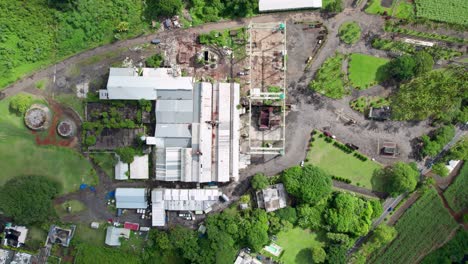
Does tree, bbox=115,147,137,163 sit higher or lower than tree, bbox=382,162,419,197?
higher

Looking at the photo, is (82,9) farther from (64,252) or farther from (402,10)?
(402,10)

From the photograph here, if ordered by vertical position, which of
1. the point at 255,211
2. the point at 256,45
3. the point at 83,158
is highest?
the point at 256,45

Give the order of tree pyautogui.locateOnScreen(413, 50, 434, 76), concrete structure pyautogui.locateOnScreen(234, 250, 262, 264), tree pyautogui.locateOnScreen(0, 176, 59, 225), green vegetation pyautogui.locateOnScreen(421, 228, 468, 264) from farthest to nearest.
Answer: concrete structure pyautogui.locateOnScreen(234, 250, 262, 264) < green vegetation pyautogui.locateOnScreen(421, 228, 468, 264) < tree pyautogui.locateOnScreen(413, 50, 434, 76) < tree pyautogui.locateOnScreen(0, 176, 59, 225)

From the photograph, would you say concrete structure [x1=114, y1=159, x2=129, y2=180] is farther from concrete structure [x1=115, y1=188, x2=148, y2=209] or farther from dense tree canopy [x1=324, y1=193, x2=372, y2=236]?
dense tree canopy [x1=324, y1=193, x2=372, y2=236]

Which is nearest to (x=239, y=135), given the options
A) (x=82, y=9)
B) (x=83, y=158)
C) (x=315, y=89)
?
(x=315, y=89)

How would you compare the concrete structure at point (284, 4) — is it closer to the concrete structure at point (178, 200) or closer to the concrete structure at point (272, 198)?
the concrete structure at point (272, 198)

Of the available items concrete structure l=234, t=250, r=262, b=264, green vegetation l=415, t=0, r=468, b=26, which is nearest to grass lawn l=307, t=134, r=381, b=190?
concrete structure l=234, t=250, r=262, b=264
